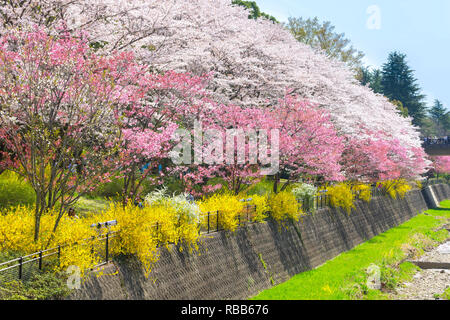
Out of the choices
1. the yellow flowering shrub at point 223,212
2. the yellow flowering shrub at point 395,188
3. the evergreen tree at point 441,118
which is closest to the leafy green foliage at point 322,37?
the yellow flowering shrub at point 395,188

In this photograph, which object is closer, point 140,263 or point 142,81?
point 140,263

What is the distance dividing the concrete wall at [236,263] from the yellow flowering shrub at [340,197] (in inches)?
25.4

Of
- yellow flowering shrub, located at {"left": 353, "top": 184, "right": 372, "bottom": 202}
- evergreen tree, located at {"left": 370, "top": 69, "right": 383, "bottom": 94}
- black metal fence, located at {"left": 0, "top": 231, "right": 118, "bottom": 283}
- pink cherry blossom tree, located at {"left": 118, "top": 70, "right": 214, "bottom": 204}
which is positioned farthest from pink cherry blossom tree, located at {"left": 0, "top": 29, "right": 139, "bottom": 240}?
evergreen tree, located at {"left": 370, "top": 69, "right": 383, "bottom": 94}

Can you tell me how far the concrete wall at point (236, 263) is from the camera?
13094mm

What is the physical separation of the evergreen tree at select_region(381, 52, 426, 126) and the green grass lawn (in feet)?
181

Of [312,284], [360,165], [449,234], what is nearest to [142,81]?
[312,284]

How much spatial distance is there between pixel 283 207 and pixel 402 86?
79202mm

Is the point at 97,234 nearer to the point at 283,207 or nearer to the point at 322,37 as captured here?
the point at 283,207

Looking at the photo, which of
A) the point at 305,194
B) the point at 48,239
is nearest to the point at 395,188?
the point at 305,194
